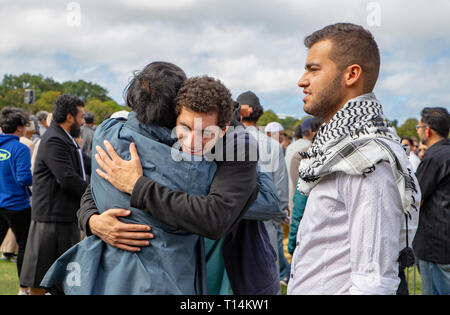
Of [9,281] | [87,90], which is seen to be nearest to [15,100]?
[87,90]

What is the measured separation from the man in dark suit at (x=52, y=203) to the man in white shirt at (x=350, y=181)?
3247mm

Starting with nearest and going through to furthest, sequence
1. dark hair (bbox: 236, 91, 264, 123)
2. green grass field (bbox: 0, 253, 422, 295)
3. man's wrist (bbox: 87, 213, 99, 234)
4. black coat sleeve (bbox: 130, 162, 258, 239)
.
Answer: black coat sleeve (bbox: 130, 162, 258, 239) < man's wrist (bbox: 87, 213, 99, 234) < dark hair (bbox: 236, 91, 264, 123) < green grass field (bbox: 0, 253, 422, 295)

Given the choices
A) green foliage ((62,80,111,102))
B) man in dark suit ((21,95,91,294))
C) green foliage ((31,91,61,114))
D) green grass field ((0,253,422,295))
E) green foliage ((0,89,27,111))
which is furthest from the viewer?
green foliage ((62,80,111,102))

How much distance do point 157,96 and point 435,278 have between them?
3.74 metres

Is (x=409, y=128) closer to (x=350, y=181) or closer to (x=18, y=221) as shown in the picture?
(x=18, y=221)

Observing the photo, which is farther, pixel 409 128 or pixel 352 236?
pixel 409 128

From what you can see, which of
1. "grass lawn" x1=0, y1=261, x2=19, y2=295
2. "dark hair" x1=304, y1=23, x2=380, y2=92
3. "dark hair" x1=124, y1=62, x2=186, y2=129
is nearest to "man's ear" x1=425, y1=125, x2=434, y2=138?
"dark hair" x1=304, y1=23, x2=380, y2=92

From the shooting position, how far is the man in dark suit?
4426 millimetres

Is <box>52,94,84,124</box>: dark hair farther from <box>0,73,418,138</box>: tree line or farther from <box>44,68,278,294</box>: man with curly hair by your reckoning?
<box>0,73,418,138</box>: tree line

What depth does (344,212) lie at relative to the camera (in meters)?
1.59

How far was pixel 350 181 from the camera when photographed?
154cm

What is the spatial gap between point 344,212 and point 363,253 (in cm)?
16
